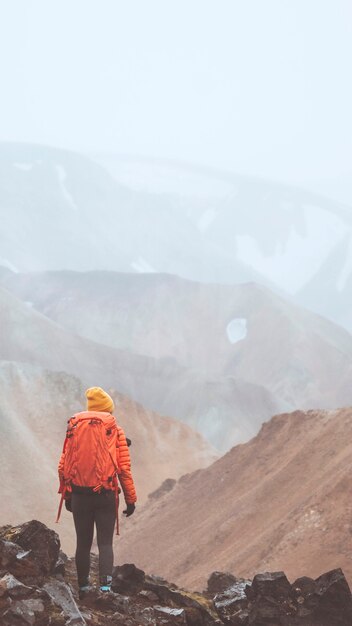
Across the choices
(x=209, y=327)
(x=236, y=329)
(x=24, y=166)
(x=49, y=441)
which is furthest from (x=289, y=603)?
(x=24, y=166)

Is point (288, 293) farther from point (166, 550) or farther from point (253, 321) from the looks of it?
point (166, 550)

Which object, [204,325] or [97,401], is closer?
[97,401]

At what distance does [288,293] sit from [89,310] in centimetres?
3920

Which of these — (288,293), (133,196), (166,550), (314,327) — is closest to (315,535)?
(166,550)

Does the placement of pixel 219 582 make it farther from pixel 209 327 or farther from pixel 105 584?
pixel 209 327

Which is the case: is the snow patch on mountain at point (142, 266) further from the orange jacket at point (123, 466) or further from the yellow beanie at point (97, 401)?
the orange jacket at point (123, 466)

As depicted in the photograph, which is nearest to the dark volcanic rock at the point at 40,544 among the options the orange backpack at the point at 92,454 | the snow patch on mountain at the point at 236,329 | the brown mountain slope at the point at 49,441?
the orange backpack at the point at 92,454

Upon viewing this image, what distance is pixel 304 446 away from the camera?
3588cm

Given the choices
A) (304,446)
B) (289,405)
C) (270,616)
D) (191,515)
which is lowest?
(289,405)

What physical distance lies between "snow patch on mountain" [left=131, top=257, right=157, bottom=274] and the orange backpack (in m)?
128

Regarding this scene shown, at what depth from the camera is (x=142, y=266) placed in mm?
138375

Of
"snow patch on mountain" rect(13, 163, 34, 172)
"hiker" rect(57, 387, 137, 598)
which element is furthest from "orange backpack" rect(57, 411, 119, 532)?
"snow patch on mountain" rect(13, 163, 34, 172)

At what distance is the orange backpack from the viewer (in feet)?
25.9

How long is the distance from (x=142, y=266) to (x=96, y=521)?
13059 cm
